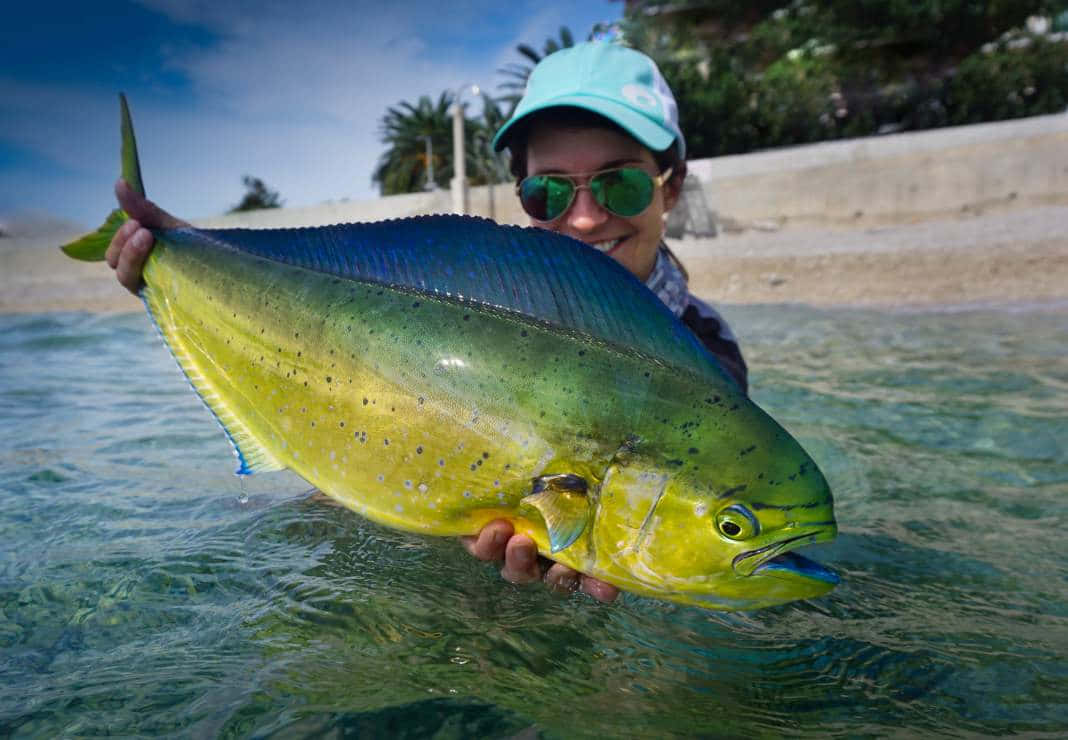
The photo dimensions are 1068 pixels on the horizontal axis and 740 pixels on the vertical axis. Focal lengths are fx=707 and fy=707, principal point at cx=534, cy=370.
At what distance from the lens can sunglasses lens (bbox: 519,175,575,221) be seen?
2.82 meters

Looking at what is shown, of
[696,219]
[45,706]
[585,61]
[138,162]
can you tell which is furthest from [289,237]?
[696,219]

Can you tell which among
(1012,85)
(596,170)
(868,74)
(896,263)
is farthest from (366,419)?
(868,74)

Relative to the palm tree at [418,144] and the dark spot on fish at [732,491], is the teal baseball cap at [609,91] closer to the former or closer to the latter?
the dark spot on fish at [732,491]

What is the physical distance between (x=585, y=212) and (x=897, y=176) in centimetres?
1659

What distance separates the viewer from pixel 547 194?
2848mm

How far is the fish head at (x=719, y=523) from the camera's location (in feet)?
4.96

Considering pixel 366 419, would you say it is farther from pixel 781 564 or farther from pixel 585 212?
pixel 585 212

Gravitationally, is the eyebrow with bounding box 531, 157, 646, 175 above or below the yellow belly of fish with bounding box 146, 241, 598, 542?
above

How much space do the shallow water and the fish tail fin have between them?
1.10m

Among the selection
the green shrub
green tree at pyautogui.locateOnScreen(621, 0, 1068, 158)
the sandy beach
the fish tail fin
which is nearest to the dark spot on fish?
the fish tail fin

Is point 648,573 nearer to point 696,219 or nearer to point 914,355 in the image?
point 914,355

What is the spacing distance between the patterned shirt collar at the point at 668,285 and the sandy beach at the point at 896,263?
12.4 metres

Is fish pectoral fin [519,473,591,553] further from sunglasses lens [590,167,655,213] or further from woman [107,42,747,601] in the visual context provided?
sunglasses lens [590,167,655,213]

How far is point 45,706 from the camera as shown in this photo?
5.39 feet
